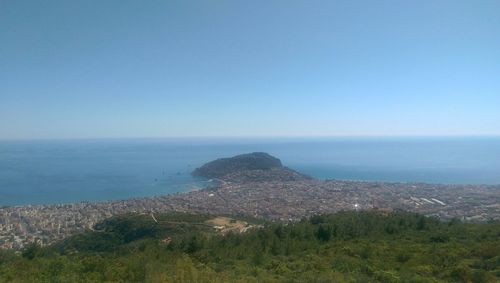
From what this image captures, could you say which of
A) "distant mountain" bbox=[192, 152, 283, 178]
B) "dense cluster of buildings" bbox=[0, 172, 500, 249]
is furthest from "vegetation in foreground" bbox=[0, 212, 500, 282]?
"distant mountain" bbox=[192, 152, 283, 178]

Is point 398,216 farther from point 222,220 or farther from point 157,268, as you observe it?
point 157,268

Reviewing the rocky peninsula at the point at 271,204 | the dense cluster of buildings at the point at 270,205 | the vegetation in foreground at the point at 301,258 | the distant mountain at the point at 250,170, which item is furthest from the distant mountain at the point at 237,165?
the vegetation in foreground at the point at 301,258

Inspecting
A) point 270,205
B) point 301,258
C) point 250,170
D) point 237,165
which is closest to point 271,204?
point 270,205

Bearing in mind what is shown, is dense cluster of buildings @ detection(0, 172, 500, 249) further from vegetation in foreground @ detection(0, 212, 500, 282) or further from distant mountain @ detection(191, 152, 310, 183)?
vegetation in foreground @ detection(0, 212, 500, 282)

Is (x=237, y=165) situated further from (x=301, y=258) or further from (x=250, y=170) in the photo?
(x=301, y=258)

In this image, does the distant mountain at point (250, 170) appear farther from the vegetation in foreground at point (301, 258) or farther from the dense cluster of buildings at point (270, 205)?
the vegetation in foreground at point (301, 258)
